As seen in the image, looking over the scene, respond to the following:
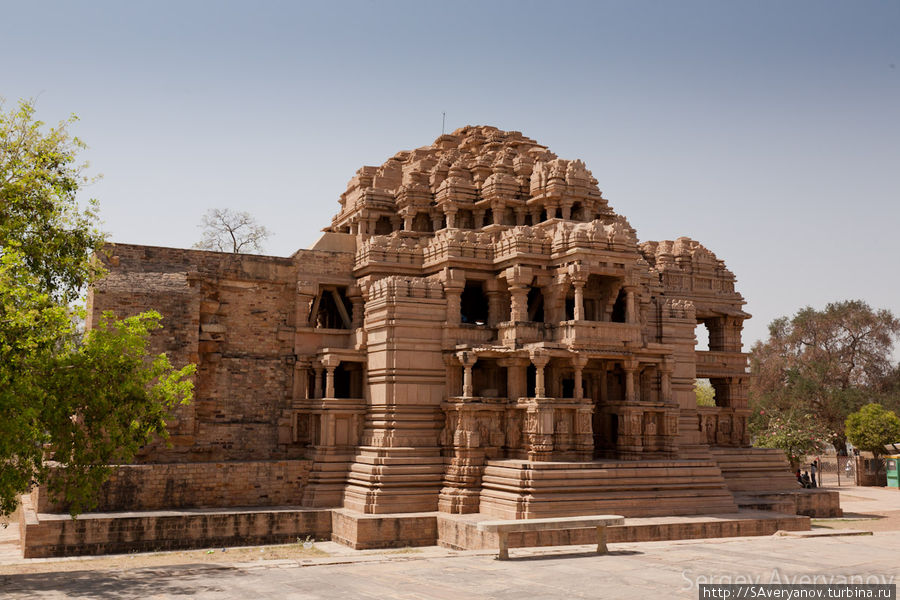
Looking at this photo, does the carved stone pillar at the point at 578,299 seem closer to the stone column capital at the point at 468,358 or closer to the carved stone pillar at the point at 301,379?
the stone column capital at the point at 468,358

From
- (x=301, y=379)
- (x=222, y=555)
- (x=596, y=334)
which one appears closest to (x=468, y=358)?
(x=596, y=334)

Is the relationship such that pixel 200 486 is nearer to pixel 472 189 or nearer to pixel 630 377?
pixel 630 377

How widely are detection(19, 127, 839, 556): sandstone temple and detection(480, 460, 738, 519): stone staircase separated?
2.1 inches

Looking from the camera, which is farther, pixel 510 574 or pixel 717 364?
pixel 717 364

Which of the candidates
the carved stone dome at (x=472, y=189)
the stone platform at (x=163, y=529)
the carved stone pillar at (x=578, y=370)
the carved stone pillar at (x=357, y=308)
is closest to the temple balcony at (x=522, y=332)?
the carved stone pillar at (x=578, y=370)

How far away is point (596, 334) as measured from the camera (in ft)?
78.6

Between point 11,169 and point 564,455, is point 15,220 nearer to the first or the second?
point 11,169

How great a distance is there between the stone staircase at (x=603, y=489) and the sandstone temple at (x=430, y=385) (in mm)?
52

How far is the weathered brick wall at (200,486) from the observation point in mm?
22889

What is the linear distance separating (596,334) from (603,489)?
433cm

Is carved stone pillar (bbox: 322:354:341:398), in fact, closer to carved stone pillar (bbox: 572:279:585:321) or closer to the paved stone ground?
carved stone pillar (bbox: 572:279:585:321)

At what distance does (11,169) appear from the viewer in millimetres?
17234

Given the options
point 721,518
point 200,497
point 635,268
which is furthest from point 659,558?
point 200,497

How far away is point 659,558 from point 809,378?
48.3 meters
